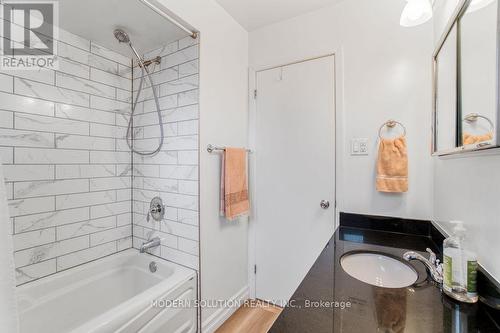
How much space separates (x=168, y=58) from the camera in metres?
1.73

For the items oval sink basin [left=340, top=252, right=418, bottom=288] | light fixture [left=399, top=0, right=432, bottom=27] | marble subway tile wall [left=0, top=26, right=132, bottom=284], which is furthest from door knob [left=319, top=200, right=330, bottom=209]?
marble subway tile wall [left=0, top=26, right=132, bottom=284]

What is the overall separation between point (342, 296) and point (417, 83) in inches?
55.5

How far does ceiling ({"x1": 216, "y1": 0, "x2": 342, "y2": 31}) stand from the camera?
66.9 inches

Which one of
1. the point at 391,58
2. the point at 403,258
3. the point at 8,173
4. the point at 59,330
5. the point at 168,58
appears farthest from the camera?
the point at 168,58

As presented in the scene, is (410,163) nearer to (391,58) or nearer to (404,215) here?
(404,215)

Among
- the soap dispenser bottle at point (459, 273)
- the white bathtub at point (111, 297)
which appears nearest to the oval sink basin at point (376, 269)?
the soap dispenser bottle at point (459, 273)

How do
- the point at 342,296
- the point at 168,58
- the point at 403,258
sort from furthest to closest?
the point at 168,58 → the point at 403,258 → the point at 342,296

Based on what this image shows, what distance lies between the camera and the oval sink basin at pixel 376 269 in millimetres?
1066

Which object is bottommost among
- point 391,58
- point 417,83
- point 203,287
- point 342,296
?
point 203,287

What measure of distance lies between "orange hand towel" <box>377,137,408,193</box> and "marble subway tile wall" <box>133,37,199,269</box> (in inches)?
48.3

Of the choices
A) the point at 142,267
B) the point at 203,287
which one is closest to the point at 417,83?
the point at 203,287

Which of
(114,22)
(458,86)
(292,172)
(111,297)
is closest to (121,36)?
(114,22)

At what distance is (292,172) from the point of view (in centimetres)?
189

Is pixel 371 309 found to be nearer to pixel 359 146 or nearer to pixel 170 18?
pixel 359 146
